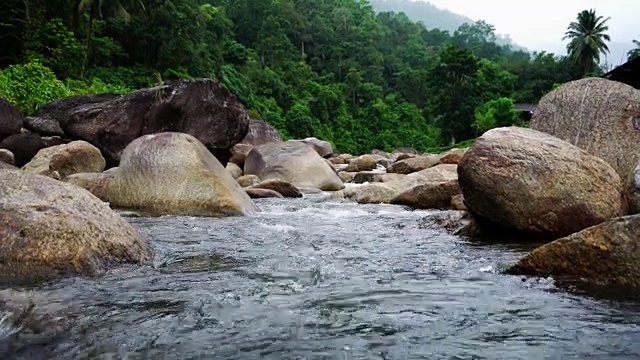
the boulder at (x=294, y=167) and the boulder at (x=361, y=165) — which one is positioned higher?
the boulder at (x=294, y=167)

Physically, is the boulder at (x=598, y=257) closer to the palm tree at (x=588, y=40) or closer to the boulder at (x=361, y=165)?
the boulder at (x=361, y=165)

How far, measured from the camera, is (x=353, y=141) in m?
54.5

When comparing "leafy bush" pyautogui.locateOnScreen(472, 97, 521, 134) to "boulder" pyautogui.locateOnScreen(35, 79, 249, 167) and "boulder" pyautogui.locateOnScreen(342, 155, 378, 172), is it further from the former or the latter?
"boulder" pyautogui.locateOnScreen(35, 79, 249, 167)

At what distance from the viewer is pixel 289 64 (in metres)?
60.5

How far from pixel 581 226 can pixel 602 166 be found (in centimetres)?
86

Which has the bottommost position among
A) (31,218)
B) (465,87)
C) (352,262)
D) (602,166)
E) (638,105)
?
(352,262)

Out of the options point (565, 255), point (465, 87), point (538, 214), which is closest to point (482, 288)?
point (565, 255)

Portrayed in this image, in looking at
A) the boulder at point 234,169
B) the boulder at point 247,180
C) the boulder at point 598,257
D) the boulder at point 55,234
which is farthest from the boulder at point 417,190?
the boulder at point 55,234

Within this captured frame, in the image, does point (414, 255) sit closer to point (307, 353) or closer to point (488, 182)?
point (488, 182)

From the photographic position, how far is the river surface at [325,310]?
295 centimetres

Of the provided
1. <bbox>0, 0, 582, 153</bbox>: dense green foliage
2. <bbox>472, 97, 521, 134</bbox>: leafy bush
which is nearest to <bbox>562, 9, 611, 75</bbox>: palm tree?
<bbox>0, 0, 582, 153</bbox>: dense green foliage

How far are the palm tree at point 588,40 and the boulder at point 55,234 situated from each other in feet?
192

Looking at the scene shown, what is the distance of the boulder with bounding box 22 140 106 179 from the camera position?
1083 cm

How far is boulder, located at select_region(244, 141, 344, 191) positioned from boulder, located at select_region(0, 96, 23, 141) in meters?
5.20
